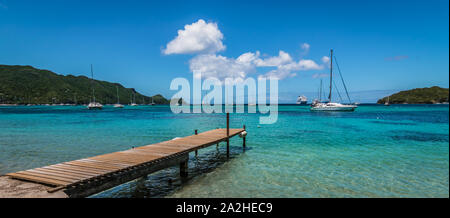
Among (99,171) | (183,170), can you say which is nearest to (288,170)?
(183,170)

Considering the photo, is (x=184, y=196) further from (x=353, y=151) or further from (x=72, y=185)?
(x=353, y=151)

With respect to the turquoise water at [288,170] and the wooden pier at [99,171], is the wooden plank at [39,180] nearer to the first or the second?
the wooden pier at [99,171]

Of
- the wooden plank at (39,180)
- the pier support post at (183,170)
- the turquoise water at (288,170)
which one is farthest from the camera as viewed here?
the pier support post at (183,170)

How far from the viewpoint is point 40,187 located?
6266 mm

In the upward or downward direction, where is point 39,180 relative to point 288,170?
upward

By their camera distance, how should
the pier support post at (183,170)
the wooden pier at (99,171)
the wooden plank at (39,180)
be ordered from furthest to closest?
the pier support post at (183,170)
the wooden pier at (99,171)
the wooden plank at (39,180)

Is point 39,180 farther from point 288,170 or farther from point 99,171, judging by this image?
point 288,170

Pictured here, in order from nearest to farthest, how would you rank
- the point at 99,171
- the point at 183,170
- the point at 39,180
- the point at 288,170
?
the point at 39,180, the point at 99,171, the point at 183,170, the point at 288,170

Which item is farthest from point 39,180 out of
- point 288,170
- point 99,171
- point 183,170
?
point 288,170

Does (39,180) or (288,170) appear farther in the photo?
(288,170)

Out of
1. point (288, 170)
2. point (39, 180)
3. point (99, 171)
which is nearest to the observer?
point (39, 180)

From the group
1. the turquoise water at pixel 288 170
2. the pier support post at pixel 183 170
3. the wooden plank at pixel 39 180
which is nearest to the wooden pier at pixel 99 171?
the wooden plank at pixel 39 180

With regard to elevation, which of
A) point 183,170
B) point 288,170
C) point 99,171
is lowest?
point 288,170
